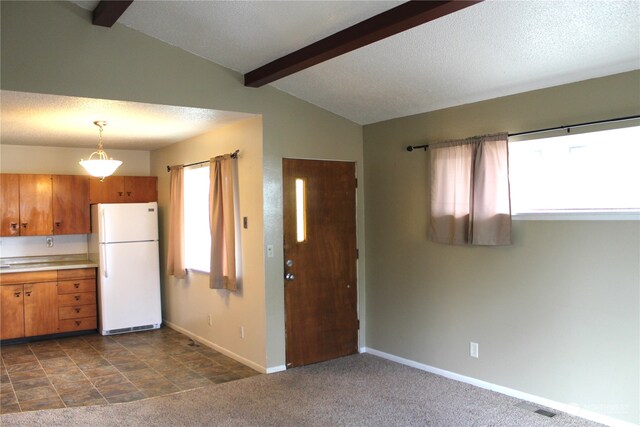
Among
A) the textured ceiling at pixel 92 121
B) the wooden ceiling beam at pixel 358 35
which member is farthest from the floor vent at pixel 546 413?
the textured ceiling at pixel 92 121

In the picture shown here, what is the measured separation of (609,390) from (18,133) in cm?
579

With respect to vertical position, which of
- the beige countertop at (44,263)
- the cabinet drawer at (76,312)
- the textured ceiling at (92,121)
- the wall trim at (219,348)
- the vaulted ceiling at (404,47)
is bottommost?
the wall trim at (219,348)

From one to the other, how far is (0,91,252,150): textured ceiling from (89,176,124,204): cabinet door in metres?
0.52

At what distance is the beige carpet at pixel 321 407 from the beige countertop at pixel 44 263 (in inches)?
106

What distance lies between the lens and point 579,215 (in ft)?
12.0

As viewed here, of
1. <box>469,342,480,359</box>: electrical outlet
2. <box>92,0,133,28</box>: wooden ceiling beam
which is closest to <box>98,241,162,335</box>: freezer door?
<box>92,0,133,28</box>: wooden ceiling beam

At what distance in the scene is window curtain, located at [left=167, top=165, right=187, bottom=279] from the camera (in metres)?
6.08

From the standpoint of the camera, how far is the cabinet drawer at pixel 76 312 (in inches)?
249

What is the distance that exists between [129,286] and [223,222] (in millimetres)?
2105

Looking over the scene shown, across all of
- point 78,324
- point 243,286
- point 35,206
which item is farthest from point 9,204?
point 243,286

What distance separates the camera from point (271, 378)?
4.66m

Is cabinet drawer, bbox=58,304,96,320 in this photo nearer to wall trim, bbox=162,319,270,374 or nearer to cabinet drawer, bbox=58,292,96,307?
cabinet drawer, bbox=58,292,96,307

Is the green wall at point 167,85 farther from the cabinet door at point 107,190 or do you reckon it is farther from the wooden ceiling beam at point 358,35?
the cabinet door at point 107,190

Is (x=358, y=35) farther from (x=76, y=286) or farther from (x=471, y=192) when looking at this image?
(x=76, y=286)
